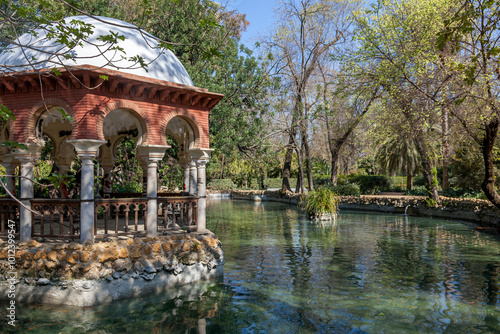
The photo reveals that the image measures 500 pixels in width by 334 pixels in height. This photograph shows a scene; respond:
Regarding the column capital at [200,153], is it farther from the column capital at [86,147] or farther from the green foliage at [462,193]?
the green foliage at [462,193]

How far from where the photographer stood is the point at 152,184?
29.6ft

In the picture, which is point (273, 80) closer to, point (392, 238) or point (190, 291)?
point (392, 238)

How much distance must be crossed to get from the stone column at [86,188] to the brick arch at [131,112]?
12.5 inches

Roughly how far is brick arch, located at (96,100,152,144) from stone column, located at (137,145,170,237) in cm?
25

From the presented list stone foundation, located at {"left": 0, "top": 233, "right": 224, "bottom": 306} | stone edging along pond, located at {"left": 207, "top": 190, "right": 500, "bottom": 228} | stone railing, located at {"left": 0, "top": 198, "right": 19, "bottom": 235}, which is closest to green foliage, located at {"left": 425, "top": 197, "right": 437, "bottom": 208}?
stone edging along pond, located at {"left": 207, "top": 190, "right": 500, "bottom": 228}

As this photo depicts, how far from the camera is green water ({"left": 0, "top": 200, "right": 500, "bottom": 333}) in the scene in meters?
6.69

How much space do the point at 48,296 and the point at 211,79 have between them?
11.3m

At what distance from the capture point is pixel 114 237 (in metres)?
8.55

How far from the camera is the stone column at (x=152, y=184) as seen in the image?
895 cm

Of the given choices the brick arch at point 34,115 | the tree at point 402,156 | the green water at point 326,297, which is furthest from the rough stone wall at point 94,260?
the tree at point 402,156

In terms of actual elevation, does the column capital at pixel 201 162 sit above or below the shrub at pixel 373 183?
above

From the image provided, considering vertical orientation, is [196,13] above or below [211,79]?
above

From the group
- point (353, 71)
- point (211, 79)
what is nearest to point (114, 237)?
point (211, 79)

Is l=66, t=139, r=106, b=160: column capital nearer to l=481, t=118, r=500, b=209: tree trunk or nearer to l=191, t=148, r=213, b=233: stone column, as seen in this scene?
l=191, t=148, r=213, b=233: stone column
